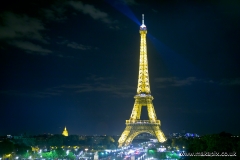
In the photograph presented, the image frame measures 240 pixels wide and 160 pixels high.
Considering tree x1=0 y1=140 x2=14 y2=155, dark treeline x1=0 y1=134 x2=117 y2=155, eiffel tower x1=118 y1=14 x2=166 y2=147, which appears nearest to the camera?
tree x1=0 y1=140 x2=14 y2=155

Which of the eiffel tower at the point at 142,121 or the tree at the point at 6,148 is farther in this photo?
the eiffel tower at the point at 142,121

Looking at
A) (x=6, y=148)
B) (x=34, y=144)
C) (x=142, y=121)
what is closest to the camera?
(x=6, y=148)

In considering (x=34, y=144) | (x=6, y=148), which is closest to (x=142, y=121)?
(x=6, y=148)

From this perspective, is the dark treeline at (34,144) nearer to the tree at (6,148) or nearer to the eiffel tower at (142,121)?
the tree at (6,148)

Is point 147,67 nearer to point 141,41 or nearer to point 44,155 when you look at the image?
point 141,41

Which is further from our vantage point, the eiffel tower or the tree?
the eiffel tower

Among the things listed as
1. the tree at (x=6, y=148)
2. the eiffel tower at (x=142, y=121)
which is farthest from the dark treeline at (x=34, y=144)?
the eiffel tower at (x=142, y=121)

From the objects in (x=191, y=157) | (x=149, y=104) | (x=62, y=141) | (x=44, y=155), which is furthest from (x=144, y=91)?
(x=62, y=141)

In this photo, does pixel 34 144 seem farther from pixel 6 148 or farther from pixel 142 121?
pixel 6 148

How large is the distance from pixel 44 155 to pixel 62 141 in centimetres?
3390

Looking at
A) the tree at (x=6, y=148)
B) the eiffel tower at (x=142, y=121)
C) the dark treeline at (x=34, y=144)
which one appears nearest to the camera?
the tree at (x=6, y=148)

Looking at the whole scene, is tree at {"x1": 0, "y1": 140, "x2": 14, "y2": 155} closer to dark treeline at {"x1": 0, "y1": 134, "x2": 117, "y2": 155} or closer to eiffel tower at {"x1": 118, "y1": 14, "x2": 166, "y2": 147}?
dark treeline at {"x1": 0, "y1": 134, "x2": 117, "y2": 155}

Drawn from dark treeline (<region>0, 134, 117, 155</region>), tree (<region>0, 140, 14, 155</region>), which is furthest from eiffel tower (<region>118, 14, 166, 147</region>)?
tree (<region>0, 140, 14, 155</region>)

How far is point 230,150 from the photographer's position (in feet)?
122
